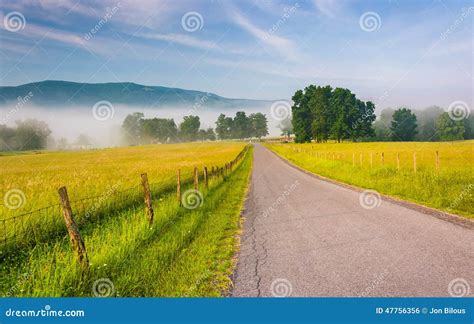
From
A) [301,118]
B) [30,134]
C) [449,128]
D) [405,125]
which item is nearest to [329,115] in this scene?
[301,118]

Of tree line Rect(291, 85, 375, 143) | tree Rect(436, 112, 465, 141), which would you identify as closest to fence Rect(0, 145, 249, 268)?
tree line Rect(291, 85, 375, 143)

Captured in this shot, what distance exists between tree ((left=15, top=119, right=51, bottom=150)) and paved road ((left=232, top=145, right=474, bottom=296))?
134 m

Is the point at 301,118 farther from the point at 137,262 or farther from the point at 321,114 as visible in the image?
the point at 137,262

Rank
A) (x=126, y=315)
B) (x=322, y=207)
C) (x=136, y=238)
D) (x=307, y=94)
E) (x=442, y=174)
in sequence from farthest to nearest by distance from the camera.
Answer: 1. (x=307, y=94)
2. (x=442, y=174)
3. (x=322, y=207)
4. (x=136, y=238)
5. (x=126, y=315)

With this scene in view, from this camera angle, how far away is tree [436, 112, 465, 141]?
11838 cm

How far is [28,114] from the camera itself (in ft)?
424

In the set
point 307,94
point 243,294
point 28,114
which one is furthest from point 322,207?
point 28,114

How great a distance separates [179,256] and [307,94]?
101 m

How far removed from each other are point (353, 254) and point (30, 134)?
458 feet

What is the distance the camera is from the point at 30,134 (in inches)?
4801

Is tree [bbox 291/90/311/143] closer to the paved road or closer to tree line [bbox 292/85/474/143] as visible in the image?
tree line [bbox 292/85/474/143]

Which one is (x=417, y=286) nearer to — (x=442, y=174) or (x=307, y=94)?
(x=442, y=174)

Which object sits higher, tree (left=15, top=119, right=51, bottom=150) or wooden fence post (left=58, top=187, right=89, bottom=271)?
tree (left=15, top=119, right=51, bottom=150)

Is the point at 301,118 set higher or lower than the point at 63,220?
higher
